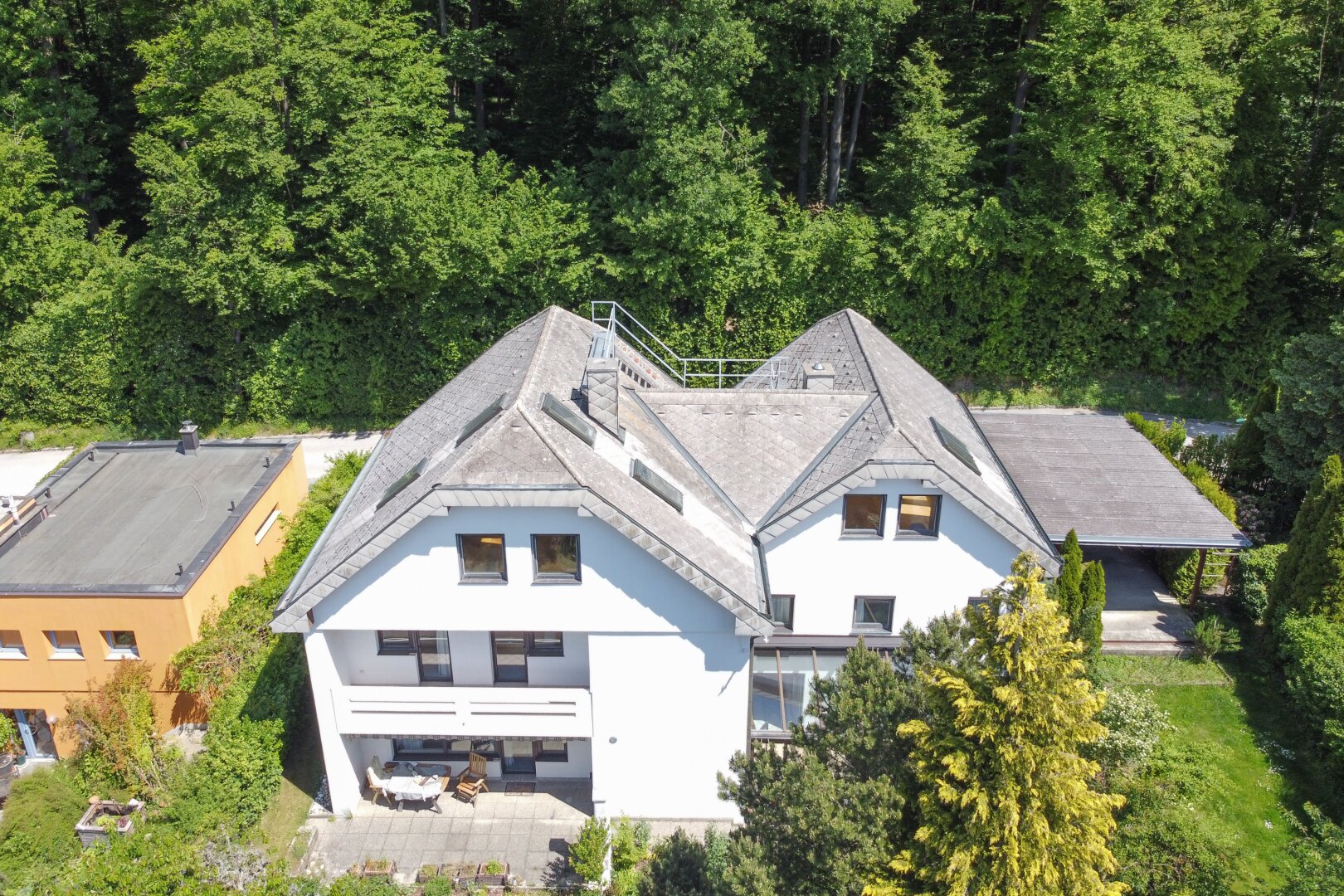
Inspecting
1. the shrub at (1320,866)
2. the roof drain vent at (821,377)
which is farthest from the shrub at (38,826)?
the shrub at (1320,866)

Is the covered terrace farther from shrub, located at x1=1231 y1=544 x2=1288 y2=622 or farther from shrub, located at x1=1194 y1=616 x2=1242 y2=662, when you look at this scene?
shrub, located at x1=1231 y1=544 x2=1288 y2=622

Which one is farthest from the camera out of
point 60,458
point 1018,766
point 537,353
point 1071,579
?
point 60,458

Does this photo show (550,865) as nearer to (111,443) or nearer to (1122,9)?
(111,443)

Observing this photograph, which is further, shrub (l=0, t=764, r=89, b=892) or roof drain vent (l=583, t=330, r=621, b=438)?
roof drain vent (l=583, t=330, r=621, b=438)

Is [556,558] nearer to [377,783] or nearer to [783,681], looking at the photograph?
[783,681]

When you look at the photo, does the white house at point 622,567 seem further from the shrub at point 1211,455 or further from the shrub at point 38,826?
the shrub at point 1211,455

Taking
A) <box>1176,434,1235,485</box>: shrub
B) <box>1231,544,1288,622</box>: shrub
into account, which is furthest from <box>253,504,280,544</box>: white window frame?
<box>1176,434,1235,485</box>: shrub

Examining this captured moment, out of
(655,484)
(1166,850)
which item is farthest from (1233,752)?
(655,484)
